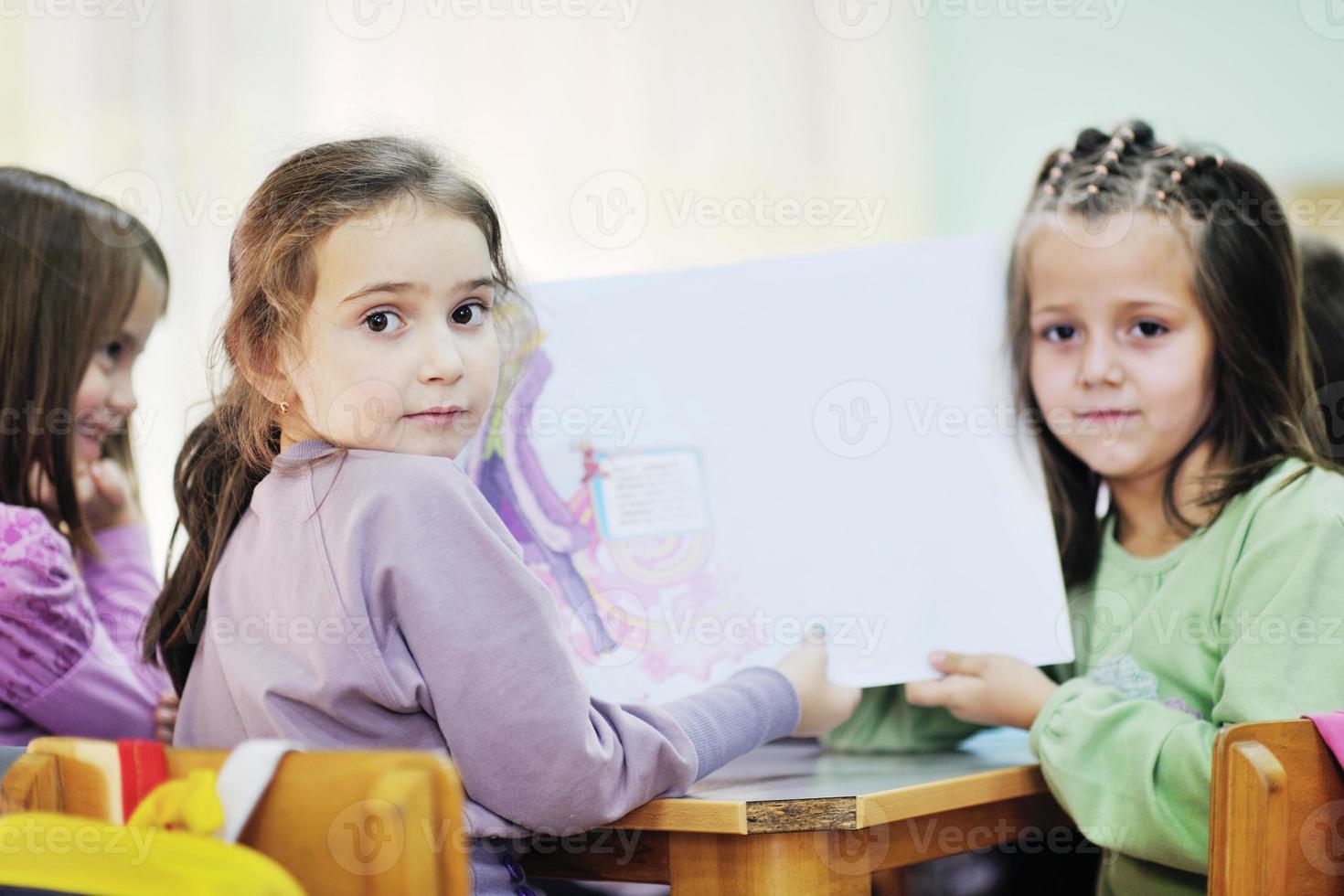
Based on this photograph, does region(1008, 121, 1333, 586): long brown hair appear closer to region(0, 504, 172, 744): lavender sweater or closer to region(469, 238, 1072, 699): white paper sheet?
region(469, 238, 1072, 699): white paper sheet

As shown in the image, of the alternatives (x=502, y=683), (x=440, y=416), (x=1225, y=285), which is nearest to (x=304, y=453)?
(x=440, y=416)

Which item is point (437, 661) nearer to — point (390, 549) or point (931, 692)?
point (390, 549)

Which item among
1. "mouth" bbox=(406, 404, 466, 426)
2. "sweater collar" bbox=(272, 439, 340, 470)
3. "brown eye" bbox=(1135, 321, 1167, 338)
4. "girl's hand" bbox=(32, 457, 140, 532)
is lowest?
"girl's hand" bbox=(32, 457, 140, 532)

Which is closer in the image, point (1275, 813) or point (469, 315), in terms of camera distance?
point (1275, 813)

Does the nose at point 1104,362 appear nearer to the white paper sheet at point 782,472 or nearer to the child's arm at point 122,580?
the white paper sheet at point 782,472

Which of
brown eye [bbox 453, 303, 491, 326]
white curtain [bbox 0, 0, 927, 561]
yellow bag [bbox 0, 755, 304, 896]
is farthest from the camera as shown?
white curtain [bbox 0, 0, 927, 561]

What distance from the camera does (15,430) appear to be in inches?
51.6

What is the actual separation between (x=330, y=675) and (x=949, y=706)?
1.93 ft

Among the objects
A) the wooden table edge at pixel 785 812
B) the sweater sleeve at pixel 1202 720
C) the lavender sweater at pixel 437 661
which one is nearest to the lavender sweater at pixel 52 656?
the lavender sweater at pixel 437 661

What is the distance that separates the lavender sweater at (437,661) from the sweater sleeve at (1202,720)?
34 centimetres

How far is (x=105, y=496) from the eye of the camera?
59.6 inches

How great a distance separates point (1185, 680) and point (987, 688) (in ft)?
0.56

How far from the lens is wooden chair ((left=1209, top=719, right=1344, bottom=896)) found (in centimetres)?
80

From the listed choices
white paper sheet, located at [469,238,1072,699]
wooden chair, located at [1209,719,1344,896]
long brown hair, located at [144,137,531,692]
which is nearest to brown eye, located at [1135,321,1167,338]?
white paper sheet, located at [469,238,1072,699]
